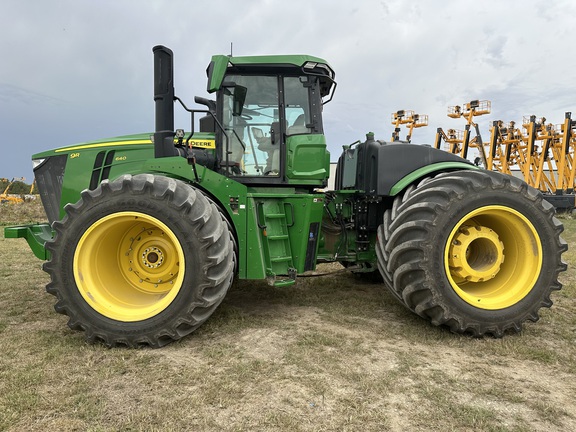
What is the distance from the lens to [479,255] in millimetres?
4102

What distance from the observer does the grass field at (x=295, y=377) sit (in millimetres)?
2365

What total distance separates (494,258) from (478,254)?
0.19 meters

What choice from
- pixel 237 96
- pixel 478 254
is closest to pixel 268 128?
→ pixel 237 96

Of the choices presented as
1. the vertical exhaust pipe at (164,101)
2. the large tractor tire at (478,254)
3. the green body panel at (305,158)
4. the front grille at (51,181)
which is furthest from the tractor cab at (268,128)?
the front grille at (51,181)

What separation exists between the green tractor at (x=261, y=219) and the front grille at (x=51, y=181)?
18mm

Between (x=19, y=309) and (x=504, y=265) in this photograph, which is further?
(x=19, y=309)

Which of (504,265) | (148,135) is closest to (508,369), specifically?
(504,265)

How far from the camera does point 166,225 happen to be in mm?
3436

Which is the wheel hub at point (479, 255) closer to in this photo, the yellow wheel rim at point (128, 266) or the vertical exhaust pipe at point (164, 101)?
the yellow wheel rim at point (128, 266)

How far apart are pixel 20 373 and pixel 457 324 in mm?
3482

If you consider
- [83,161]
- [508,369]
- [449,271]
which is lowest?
[508,369]

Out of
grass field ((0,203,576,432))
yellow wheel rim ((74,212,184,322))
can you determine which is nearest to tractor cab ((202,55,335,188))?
yellow wheel rim ((74,212,184,322))

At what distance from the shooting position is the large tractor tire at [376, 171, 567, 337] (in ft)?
11.9

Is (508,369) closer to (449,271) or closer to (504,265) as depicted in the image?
(449,271)
